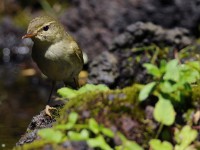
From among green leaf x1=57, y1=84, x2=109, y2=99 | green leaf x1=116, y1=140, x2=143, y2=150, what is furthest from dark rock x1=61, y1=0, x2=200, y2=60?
green leaf x1=116, y1=140, x2=143, y2=150

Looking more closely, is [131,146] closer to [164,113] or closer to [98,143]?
[98,143]

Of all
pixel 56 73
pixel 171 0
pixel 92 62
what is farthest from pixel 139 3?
pixel 56 73

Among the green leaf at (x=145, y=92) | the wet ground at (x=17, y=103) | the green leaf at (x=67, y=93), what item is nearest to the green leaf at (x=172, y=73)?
the green leaf at (x=145, y=92)

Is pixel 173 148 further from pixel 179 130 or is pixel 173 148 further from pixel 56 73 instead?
pixel 56 73

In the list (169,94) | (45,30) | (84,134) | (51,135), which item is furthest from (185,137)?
(45,30)

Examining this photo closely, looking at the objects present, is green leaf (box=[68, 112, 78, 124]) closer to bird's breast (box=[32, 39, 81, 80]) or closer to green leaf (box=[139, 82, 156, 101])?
green leaf (box=[139, 82, 156, 101])
